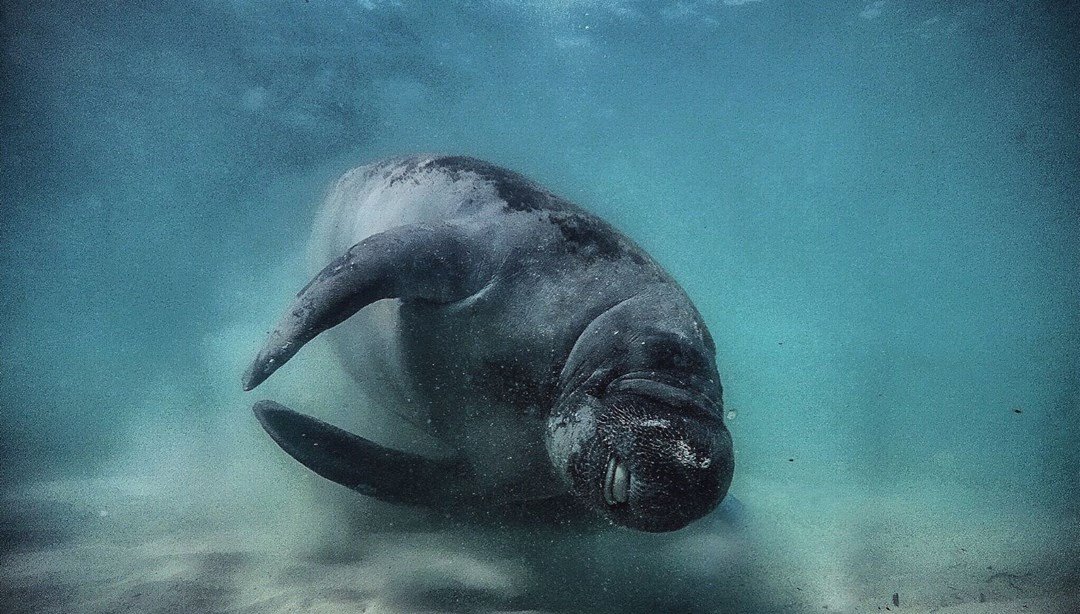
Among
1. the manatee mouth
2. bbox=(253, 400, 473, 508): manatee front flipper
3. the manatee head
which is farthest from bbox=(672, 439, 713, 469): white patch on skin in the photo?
bbox=(253, 400, 473, 508): manatee front flipper

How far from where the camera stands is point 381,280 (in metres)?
3.55

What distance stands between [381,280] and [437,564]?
2.17m

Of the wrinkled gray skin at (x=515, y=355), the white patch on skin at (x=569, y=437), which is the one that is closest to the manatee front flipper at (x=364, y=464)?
the wrinkled gray skin at (x=515, y=355)

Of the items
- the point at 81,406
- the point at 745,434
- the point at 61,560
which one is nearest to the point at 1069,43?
the point at 745,434

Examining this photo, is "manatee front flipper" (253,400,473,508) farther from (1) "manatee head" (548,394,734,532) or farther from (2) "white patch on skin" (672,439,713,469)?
(2) "white patch on skin" (672,439,713,469)

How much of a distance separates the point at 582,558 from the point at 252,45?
43.9ft

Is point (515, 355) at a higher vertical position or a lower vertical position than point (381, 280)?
lower

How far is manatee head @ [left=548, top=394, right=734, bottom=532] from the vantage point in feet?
7.41

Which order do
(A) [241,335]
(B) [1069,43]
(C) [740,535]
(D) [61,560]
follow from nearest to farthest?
(D) [61,560]
(C) [740,535]
(B) [1069,43]
(A) [241,335]

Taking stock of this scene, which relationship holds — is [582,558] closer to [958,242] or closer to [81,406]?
[81,406]

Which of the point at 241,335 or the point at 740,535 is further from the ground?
the point at 241,335

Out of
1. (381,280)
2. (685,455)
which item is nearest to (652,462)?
(685,455)

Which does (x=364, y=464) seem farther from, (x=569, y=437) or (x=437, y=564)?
(x=569, y=437)

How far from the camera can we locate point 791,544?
6016 mm
